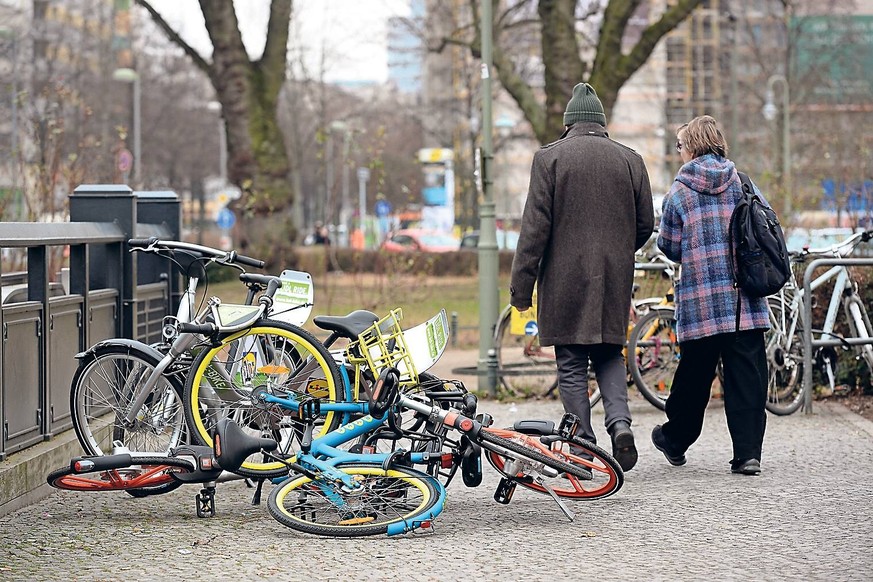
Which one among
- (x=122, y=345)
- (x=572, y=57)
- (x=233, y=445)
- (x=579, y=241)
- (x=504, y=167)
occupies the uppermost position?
(x=504, y=167)

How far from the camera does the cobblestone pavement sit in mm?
5262

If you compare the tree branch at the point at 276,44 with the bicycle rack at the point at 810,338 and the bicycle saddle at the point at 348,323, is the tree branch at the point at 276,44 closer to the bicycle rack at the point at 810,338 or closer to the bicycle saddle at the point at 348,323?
the bicycle rack at the point at 810,338

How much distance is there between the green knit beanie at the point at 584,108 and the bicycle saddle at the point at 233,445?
2.41m

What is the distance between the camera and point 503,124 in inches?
1524

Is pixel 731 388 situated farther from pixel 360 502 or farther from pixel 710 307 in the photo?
pixel 360 502

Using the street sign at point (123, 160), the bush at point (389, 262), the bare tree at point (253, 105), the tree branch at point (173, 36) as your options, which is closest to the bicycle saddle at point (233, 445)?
the bush at point (389, 262)

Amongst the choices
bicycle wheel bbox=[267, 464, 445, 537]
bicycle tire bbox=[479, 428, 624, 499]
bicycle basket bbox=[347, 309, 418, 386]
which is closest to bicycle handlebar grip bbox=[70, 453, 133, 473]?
bicycle wheel bbox=[267, 464, 445, 537]

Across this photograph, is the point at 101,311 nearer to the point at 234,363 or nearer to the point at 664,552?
the point at 234,363

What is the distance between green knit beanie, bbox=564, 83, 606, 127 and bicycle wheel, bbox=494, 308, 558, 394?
3.68m

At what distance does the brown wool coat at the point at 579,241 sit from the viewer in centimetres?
696

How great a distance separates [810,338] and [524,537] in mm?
4225

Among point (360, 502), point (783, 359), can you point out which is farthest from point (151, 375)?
point (783, 359)

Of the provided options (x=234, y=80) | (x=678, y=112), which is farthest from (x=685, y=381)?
(x=678, y=112)

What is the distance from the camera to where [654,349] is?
9.52 m
